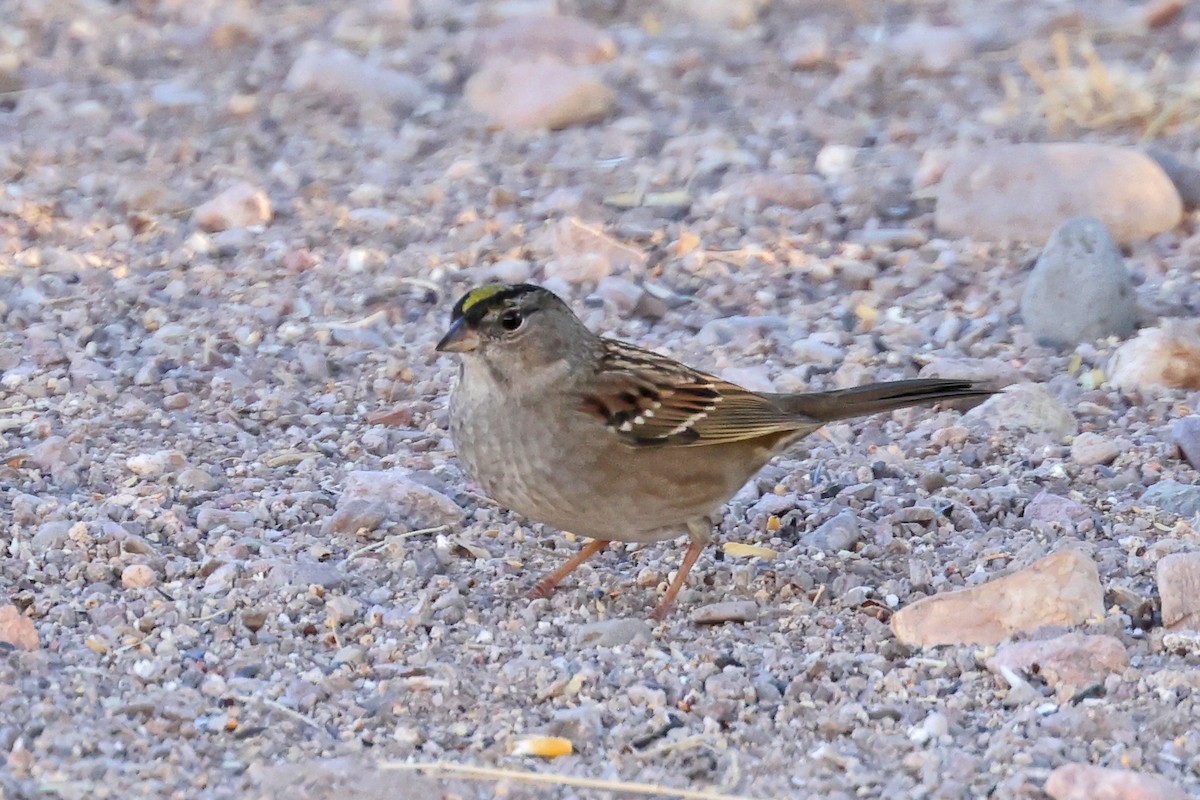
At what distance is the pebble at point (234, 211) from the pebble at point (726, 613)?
3.39 m

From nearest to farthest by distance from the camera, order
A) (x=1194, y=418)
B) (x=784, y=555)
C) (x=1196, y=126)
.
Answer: (x=784, y=555), (x=1194, y=418), (x=1196, y=126)

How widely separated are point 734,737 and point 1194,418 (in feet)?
7.29

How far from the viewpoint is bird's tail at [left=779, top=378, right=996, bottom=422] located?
4777 mm

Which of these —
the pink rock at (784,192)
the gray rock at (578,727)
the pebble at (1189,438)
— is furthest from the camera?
the pink rock at (784,192)

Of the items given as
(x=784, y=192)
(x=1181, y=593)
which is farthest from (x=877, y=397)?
(x=784, y=192)

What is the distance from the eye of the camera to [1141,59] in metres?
9.22

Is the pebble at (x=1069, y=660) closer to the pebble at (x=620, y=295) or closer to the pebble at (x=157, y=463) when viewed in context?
the pebble at (x=157, y=463)

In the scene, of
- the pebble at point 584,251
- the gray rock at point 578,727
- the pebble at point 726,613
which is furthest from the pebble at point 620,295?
the gray rock at point 578,727

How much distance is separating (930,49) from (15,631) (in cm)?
673

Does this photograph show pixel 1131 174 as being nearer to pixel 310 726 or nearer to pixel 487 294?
pixel 487 294

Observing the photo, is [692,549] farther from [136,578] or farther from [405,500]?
[136,578]

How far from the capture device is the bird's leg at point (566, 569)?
447cm

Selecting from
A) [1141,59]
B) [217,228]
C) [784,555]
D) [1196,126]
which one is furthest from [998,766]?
[1141,59]

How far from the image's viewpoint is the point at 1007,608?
4.14 m
